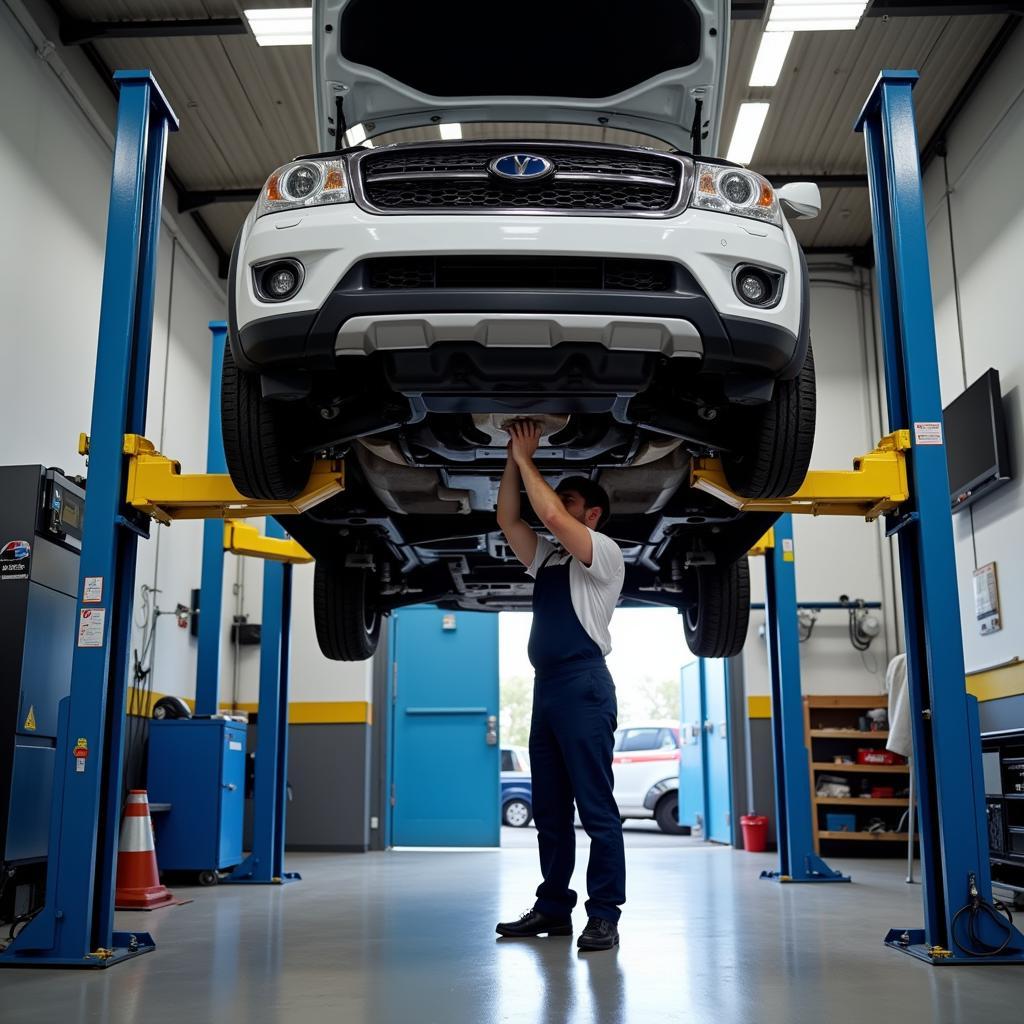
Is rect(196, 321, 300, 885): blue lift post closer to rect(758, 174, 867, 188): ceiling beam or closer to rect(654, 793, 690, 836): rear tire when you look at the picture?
rect(758, 174, 867, 188): ceiling beam

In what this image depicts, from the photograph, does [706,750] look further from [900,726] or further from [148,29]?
[148,29]

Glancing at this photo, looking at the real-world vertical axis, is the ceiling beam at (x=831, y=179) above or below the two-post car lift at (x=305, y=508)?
above

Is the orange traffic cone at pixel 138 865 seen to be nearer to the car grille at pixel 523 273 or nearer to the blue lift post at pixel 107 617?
the blue lift post at pixel 107 617

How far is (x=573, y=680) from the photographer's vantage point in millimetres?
3566

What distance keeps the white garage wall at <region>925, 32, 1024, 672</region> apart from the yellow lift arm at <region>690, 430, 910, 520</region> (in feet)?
13.1

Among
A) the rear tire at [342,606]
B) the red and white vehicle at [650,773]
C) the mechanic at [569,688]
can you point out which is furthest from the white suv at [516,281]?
the red and white vehicle at [650,773]

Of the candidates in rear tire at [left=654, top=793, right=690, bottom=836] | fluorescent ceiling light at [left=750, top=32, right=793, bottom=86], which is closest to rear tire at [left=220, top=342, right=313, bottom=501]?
fluorescent ceiling light at [left=750, top=32, right=793, bottom=86]

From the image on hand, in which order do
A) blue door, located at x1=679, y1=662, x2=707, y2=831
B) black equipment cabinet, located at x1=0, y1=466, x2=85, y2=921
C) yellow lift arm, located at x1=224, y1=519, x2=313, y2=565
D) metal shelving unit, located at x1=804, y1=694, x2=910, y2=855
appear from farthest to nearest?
1. blue door, located at x1=679, y1=662, x2=707, y2=831
2. metal shelving unit, located at x1=804, y1=694, x2=910, y2=855
3. yellow lift arm, located at x1=224, y1=519, x2=313, y2=565
4. black equipment cabinet, located at x1=0, y1=466, x2=85, y2=921

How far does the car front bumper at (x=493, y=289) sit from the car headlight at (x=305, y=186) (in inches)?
2.2

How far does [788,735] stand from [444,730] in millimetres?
4358

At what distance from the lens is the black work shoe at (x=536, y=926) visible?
370cm

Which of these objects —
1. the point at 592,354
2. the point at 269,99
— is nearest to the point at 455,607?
the point at 592,354

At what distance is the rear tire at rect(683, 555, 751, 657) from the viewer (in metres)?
5.08

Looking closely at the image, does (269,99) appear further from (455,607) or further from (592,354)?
(592,354)
